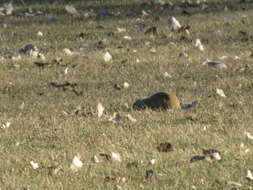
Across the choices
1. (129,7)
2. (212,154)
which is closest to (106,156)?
(212,154)

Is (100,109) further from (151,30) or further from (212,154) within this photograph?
(151,30)

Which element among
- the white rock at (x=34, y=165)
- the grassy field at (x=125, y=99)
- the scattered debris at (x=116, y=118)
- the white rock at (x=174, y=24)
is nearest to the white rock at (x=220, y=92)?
the grassy field at (x=125, y=99)

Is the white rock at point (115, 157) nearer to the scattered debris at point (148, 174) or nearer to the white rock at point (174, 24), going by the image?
the scattered debris at point (148, 174)

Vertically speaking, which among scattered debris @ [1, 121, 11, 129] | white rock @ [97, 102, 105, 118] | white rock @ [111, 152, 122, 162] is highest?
white rock @ [111, 152, 122, 162]

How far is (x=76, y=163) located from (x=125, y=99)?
3218mm

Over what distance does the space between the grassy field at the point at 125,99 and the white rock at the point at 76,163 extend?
0.12 ft

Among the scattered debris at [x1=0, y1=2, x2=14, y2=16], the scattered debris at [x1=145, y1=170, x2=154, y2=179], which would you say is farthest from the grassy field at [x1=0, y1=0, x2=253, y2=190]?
the scattered debris at [x1=0, y1=2, x2=14, y2=16]

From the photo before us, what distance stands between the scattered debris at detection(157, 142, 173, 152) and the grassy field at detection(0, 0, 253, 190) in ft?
0.26

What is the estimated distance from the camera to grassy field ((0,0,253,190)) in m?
5.55

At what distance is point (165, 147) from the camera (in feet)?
20.5

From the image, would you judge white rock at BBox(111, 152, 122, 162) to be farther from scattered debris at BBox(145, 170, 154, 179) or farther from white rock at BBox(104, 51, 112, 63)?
white rock at BBox(104, 51, 112, 63)

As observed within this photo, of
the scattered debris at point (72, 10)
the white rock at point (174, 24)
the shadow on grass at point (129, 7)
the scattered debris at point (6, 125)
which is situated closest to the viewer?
the scattered debris at point (6, 125)

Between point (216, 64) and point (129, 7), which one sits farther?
point (129, 7)

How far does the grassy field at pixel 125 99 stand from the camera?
219 inches
